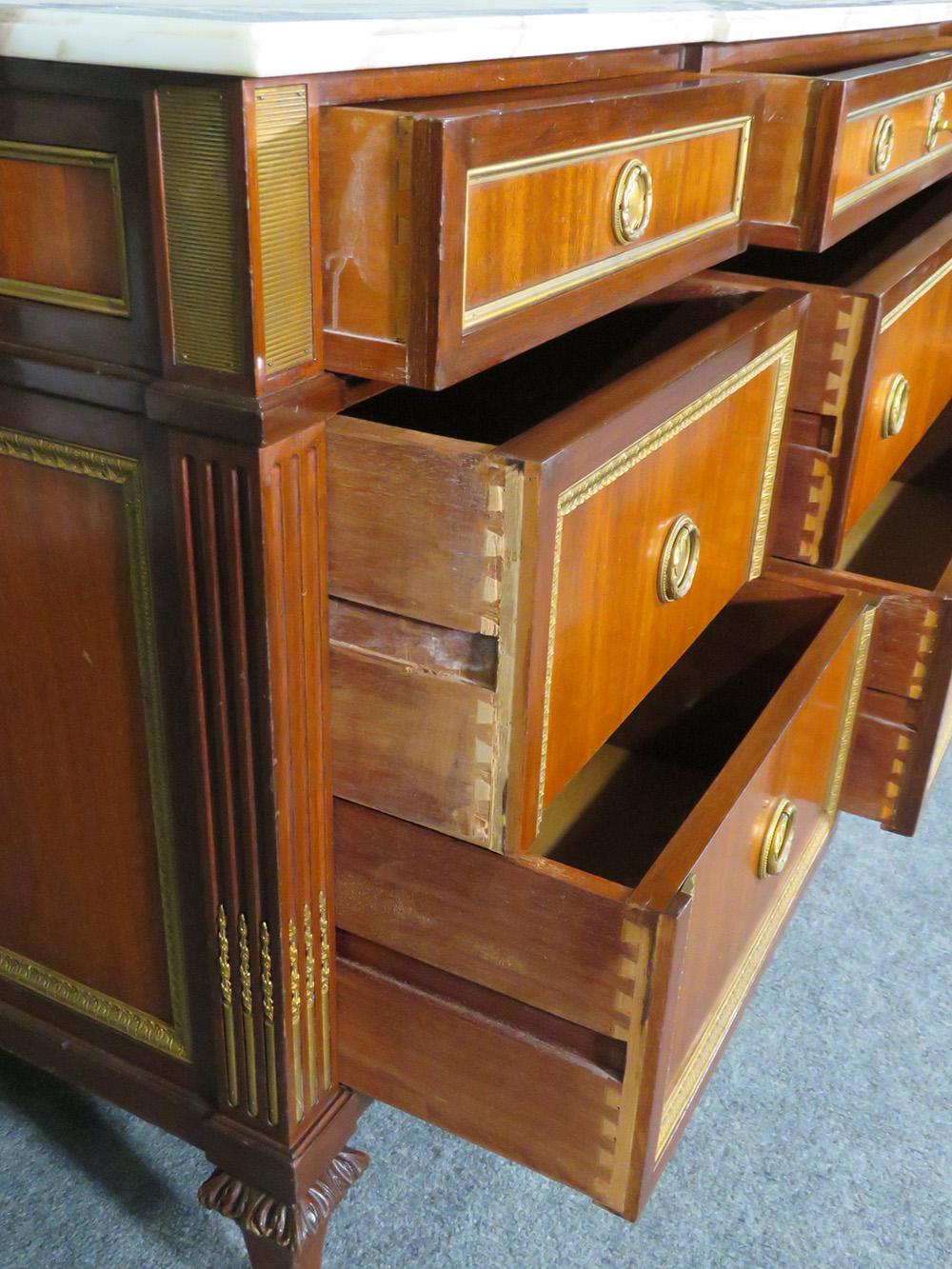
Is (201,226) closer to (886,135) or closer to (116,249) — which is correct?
(116,249)

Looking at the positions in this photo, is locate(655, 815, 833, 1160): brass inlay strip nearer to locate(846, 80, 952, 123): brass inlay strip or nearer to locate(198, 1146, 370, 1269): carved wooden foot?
locate(198, 1146, 370, 1269): carved wooden foot

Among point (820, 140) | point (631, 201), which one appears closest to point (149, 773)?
point (631, 201)

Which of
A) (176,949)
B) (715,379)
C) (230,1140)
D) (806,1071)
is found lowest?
(806,1071)

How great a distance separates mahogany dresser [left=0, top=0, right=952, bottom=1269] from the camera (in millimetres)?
419

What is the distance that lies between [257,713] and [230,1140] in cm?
26

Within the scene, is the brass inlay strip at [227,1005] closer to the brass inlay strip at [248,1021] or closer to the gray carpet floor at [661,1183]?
the brass inlay strip at [248,1021]

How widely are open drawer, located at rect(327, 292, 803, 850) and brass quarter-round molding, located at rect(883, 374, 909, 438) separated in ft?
0.75

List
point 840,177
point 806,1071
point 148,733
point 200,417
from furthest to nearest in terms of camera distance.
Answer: point 806,1071 → point 840,177 → point 148,733 → point 200,417

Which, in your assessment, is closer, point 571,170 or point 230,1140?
point 571,170

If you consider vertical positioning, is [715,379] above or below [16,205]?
below

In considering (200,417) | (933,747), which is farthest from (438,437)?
(933,747)

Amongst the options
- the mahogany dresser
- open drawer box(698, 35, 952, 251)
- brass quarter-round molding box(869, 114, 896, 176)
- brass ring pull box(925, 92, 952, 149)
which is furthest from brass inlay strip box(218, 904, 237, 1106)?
brass ring pull box(925, 92, 952, 149)

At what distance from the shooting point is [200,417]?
437 mm

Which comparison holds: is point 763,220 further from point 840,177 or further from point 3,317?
point 3,317
